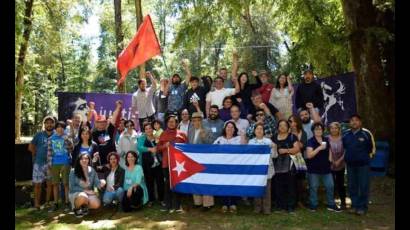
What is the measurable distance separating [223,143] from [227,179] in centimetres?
65

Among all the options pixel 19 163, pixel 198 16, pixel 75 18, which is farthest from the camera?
pixel 75 18

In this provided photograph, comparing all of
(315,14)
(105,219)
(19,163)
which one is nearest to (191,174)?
(105,219)

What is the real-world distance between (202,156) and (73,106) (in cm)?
552

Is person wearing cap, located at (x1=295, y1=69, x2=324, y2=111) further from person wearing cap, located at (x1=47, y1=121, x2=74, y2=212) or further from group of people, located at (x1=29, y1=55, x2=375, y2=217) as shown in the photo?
person wearing cap, located at (x1=47, y1=121, x2=74, y2=212)

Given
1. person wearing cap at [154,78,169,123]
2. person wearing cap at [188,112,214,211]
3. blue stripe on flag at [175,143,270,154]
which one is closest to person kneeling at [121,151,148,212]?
blue stripe on flag at [175,143,270,154]

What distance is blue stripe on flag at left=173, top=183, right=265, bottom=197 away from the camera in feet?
26.0

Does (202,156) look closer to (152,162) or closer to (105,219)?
(152,162)

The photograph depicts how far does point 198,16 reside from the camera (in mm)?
14938

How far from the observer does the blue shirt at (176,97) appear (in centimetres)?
1009

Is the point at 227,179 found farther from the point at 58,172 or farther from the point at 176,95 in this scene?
the point at 58,172

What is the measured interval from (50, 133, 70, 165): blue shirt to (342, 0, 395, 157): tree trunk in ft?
23.6

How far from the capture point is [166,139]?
8508 millimetres

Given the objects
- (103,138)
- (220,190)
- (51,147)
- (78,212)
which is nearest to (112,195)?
(78,212)

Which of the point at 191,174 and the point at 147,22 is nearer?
the point at 191,174
